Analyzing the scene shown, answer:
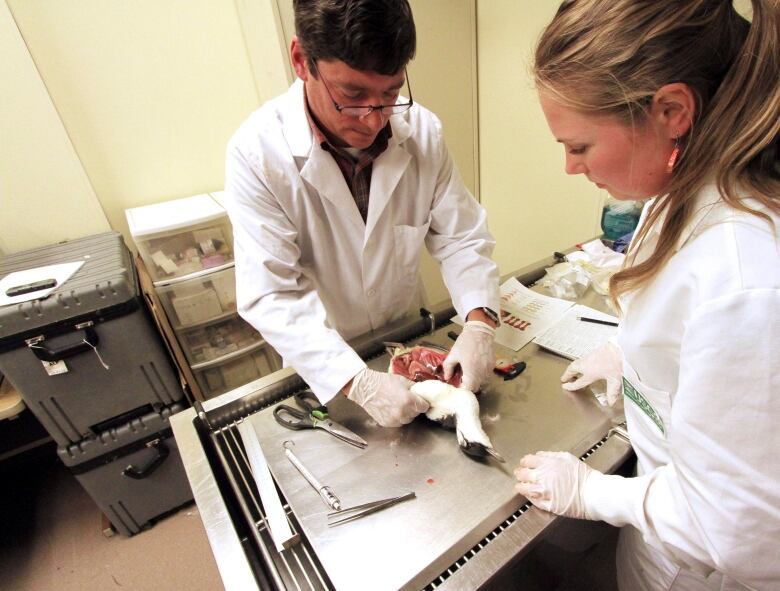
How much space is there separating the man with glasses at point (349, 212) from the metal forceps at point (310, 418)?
0.04 m

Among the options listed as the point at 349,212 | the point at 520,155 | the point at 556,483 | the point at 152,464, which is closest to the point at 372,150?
the point at 349,212

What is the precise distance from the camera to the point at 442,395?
82 cm

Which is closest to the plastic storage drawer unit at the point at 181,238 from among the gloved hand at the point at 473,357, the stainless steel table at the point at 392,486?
the stainless steel table at the point at 392,486

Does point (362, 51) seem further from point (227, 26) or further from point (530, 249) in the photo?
point (530, 249)

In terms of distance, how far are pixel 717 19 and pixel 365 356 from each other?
94 centimetres

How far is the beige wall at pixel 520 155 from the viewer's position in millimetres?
1948

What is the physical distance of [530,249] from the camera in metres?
2.38

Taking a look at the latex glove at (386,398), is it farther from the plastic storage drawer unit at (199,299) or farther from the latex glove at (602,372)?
the plastic storage drawer unit at (199,299)

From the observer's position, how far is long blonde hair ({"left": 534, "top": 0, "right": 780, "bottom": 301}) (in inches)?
16.4

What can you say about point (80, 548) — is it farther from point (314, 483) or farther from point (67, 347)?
point (314, 483)

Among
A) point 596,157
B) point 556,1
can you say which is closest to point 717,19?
point 596,157

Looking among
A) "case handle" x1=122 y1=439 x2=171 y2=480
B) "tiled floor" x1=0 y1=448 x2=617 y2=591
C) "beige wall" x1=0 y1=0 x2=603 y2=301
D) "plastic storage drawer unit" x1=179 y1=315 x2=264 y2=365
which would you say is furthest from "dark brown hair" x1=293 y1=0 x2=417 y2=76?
"tiled floor" x1=0 y1=448 x2=617 y2=591

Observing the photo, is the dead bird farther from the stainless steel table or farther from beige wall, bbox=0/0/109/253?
beige wall, bbox=0/0/109/253

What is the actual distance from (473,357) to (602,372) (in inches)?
10.8
